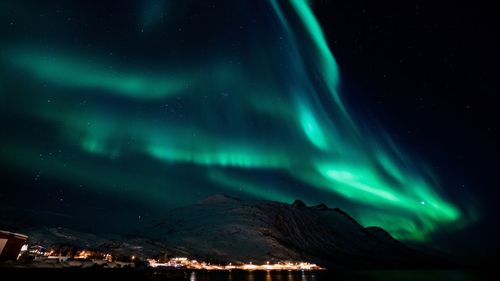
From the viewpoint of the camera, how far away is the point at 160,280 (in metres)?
90.1

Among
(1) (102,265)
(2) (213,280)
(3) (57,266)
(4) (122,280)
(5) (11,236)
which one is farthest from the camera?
(1) (102,265)

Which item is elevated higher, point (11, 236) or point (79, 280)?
point (11, 236)

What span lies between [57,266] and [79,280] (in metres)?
51.5

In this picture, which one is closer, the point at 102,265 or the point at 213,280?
the point at 213,280

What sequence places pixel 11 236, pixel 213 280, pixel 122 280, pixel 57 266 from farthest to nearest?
1. pixel 213 280
2. pixel 57 266
3. pixel 11 236
4. pixel 122 280

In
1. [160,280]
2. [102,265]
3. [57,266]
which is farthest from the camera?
[102,265]

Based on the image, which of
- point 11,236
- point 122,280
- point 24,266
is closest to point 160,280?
point 122,280

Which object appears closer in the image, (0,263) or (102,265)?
(0,263)

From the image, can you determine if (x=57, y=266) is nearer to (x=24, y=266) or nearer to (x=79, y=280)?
(x=24, y=266)

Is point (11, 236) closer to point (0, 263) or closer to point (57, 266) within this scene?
point (0, 263)

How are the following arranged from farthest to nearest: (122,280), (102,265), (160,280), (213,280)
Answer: (102,265) → (213,280) → (160,280) → (122,280)

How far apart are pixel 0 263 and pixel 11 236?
762cm

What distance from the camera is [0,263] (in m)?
91.9

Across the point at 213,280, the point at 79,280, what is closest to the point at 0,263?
the point at 79,280
